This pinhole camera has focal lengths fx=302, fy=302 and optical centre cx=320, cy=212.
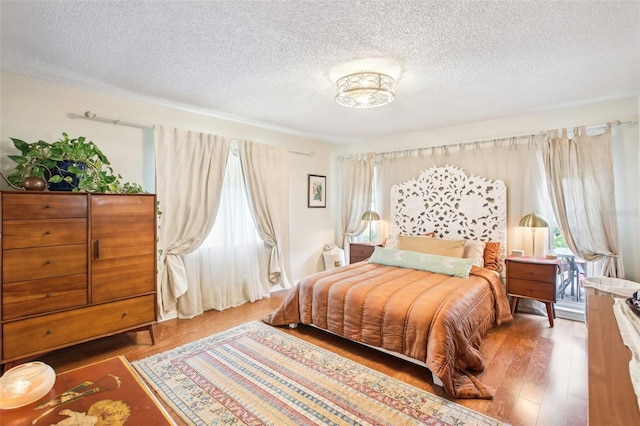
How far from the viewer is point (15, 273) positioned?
2133 mm

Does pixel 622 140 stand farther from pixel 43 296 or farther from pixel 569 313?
pixel 43 296

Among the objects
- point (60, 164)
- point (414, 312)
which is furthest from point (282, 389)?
point (60, 164)

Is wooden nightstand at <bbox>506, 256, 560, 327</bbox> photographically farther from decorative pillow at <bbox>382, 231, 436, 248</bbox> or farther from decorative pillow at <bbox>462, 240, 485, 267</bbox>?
decorative pillow at <bbox>382, 231, 436, 248</bbox>

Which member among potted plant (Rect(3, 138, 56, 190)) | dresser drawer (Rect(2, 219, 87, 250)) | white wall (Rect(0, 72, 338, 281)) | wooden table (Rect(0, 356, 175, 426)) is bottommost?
wooden table (Rect(0, 356, 175, 426))

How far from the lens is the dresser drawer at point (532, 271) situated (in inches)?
120

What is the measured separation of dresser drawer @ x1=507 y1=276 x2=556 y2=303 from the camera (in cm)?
306

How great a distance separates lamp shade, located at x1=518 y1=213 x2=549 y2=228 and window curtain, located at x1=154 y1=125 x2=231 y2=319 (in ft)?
11.7

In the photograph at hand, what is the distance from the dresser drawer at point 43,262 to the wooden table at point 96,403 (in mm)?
1102

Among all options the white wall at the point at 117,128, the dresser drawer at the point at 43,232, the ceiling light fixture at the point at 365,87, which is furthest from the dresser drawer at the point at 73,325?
the ceiling light fixture at the point at 365,87

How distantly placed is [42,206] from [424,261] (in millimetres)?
3475

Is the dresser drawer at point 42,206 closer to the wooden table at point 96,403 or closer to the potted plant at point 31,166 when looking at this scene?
the potted plant at point 31,166

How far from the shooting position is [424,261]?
339cm

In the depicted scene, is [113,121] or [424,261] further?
[424,261]

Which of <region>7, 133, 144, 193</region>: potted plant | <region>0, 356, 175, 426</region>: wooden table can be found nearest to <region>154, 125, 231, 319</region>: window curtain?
<region>7, 133, 144, 193</region>: potted plant
